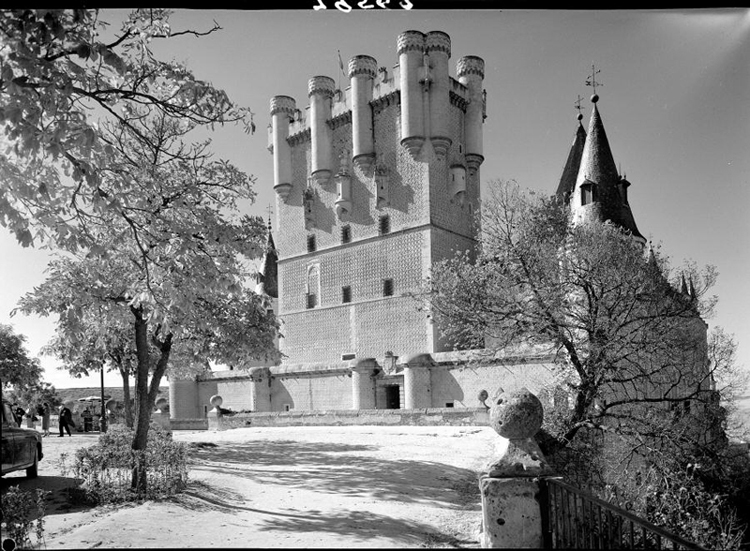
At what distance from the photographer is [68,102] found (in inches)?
226

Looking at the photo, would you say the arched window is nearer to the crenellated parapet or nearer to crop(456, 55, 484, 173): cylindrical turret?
the crenellated parapet

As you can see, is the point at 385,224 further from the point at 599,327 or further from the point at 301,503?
the point at 301,503

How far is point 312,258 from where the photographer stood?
104 feet

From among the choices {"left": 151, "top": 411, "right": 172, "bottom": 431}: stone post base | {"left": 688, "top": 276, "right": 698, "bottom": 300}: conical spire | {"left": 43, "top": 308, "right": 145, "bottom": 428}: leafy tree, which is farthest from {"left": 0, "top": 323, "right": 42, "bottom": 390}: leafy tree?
{"left": 688, "top": 276, "right": 698, "bottom": 300}: conical spire

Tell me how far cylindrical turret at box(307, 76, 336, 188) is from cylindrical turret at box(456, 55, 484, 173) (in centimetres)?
652

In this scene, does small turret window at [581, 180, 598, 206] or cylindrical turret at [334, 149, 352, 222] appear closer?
small turret window at [581, 180, 598, 206]

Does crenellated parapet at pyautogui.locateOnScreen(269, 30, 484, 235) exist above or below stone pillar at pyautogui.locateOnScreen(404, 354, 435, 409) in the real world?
above

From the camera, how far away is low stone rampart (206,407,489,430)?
53.8ft

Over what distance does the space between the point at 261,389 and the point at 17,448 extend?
21641mm

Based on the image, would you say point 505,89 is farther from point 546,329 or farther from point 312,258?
point 312,258

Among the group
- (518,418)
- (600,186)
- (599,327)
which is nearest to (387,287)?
(600,186)

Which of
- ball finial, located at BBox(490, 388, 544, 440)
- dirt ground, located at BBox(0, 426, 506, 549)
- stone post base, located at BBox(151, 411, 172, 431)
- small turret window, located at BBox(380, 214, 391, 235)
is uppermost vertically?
small turret window, located at BBox(380, 214, 391, 235)

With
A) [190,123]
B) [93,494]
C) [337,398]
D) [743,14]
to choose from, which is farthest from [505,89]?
[337,398]

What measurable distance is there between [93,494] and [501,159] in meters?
7.88
